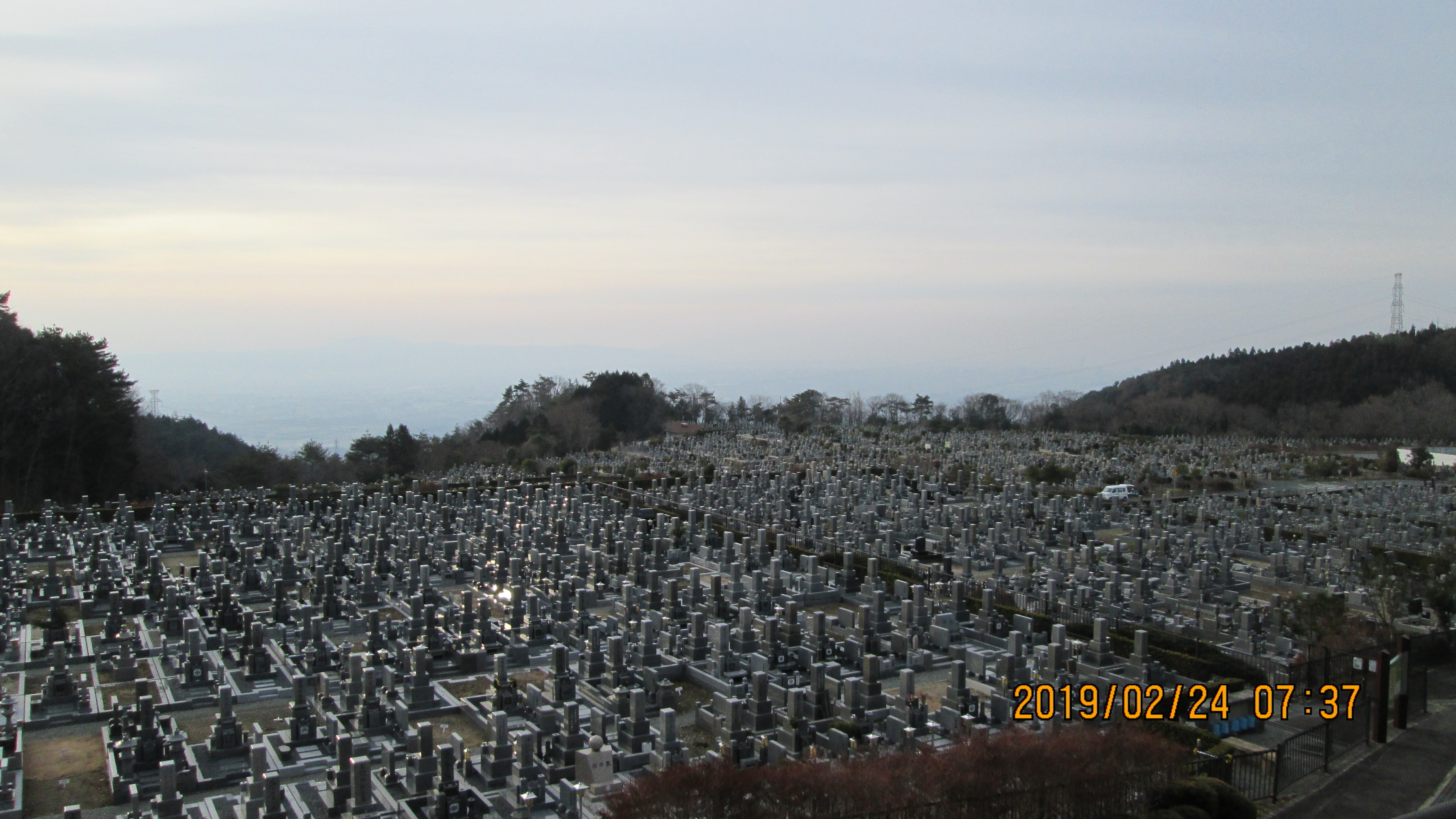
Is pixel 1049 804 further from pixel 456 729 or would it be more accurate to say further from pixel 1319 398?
pixel 1319 398

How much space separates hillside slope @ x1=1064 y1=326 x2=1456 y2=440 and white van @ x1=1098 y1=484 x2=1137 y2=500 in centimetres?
2633

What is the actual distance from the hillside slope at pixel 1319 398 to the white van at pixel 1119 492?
2633 cm

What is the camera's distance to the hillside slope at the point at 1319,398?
57344 mm

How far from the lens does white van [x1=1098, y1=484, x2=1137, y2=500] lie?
35.3 metres

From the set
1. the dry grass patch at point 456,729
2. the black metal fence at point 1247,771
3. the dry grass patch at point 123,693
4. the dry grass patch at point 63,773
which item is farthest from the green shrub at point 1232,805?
the dry grass patch at point 123,693

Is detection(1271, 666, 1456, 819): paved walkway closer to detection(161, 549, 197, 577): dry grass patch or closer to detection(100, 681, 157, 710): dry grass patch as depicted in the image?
detection(100, 681, 157, 710): dry grass patch

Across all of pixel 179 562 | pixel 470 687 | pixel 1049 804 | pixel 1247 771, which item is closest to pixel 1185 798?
pixel 1049 804

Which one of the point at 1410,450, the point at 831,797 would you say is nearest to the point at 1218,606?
the point at 831,797

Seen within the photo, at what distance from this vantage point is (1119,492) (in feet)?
117

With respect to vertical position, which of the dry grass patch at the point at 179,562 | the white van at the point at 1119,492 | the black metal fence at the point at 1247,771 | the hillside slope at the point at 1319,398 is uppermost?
the hillside slope at the point at 1319,398

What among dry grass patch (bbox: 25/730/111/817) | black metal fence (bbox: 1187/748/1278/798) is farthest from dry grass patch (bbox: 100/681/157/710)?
black metal fence (bbox: 1187/748/1278/798)

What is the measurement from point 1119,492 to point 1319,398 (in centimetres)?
4060

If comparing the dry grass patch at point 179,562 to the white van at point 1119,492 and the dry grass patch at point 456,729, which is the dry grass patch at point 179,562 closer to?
the dry grass patch at point 456,729

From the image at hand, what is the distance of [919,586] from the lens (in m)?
18.7
